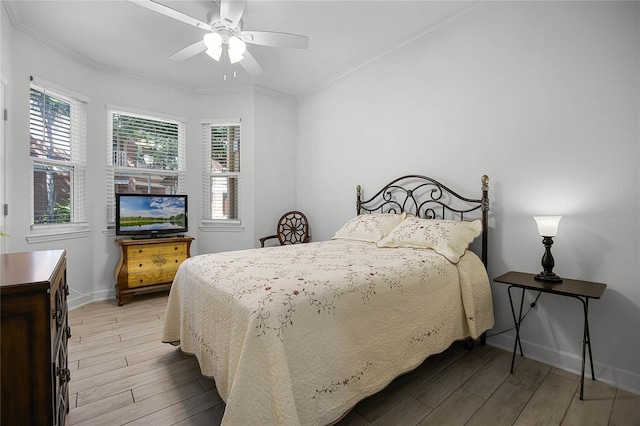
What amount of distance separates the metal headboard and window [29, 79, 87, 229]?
10.7ft

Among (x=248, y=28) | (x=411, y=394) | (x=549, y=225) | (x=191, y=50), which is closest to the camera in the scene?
(x=411, y=394)

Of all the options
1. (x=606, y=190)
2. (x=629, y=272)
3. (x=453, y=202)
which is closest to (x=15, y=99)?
(x=453, y=202)

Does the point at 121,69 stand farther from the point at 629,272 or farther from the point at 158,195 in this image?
the point at 629,272

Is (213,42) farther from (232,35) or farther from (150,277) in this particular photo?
(150,277)

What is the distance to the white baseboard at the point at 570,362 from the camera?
1.88 m

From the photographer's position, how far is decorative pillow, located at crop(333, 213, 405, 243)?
288cm

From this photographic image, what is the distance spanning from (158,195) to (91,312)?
148cm

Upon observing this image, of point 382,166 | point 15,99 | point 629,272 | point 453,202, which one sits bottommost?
point 629,272

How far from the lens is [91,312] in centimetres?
323

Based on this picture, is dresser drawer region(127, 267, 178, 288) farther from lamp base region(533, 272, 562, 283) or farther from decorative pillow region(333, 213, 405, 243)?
lamp base region(533, 272, 562, 283)

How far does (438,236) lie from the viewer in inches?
92.7

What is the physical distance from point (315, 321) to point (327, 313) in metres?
0.08

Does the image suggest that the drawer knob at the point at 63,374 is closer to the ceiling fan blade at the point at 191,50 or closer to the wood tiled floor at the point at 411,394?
the wood tiled floor at the point at 411,394

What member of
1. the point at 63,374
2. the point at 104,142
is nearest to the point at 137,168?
the point at 104,142
